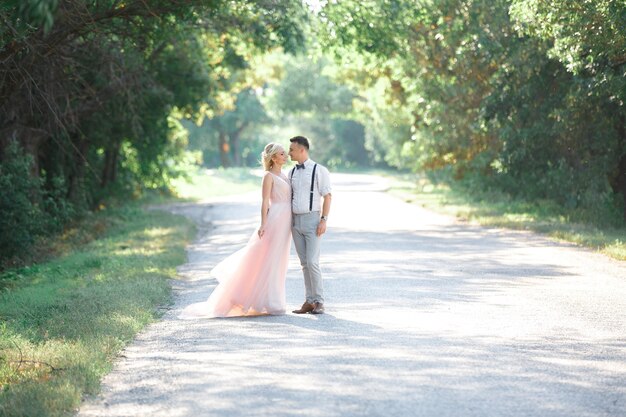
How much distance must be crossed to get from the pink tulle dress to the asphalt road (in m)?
0.29

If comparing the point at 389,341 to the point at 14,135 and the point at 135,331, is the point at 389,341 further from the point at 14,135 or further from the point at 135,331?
the point at 14,135

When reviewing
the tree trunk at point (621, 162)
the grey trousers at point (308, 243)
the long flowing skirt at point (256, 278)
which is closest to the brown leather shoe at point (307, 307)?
the grey trousers at point (308, 243)

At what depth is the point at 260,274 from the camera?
11516mm

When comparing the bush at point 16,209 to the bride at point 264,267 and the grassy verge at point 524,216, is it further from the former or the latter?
the grassy verge at point 524,216

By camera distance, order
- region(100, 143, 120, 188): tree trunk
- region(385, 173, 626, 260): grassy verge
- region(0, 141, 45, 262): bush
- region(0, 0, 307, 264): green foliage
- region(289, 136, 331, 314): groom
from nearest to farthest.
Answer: region(289, 136, 331, 314): groom, region(0, 0, 307, 264): green foliage, region(385, 173, 626, 260): grassy verge, region(0, 141, 45, 262): bush, region(100, 143, 120, 188): tree trunk

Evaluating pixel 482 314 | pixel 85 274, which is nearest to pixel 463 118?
pixel 85 274

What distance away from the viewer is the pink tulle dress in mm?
11391

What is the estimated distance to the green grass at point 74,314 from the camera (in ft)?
24.1

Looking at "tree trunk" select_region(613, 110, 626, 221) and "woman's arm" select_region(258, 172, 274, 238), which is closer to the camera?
"woman's arm" select_region(258, 172, 274, 238)

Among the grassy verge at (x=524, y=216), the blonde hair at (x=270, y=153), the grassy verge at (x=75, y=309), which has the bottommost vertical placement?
the grassy verge at (x=75, y=309)

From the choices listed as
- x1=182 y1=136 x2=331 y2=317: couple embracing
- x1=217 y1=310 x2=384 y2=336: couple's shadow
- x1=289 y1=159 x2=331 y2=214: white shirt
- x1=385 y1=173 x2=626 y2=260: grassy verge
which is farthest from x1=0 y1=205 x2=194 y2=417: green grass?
x1=385 y1=173 x2=626 y2=260: grassy verge

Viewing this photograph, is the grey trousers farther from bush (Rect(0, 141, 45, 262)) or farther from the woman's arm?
bush (Rect(0, 141, 45, 262))

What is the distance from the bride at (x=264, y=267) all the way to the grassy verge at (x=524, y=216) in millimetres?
7201

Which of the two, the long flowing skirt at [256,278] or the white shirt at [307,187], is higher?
the white shirt at [307,187]
